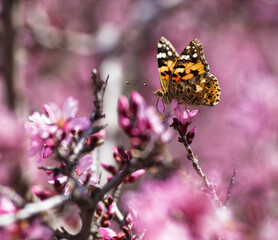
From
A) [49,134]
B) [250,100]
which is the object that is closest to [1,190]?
[49,134]

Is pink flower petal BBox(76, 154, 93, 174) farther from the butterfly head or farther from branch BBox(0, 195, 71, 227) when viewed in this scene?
the butterfly head

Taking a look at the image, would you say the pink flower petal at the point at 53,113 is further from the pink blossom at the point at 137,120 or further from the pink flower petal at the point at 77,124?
the pink blossom at the point at 137,120

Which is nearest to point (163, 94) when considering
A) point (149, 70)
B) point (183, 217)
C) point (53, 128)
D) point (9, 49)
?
point (53, 128)

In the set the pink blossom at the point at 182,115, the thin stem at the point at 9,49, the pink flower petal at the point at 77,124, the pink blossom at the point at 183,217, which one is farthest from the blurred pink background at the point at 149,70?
the pink flower petal at the point at 77,124

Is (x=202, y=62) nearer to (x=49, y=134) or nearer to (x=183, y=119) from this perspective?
(x=183, y=119)

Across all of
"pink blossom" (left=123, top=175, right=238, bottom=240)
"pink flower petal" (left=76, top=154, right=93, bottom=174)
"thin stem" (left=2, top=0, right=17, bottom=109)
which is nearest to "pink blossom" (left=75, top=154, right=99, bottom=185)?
"pink flower petal" (left=76, top=154, right=93, bottom=174)

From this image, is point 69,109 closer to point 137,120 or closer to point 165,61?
point 137,120
